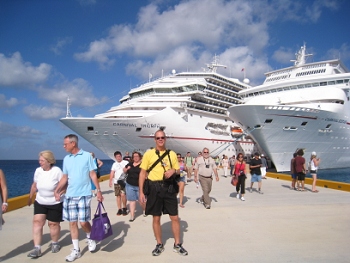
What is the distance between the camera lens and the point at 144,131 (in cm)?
2448

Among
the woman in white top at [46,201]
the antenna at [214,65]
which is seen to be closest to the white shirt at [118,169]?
the woman in white top at [46,201]

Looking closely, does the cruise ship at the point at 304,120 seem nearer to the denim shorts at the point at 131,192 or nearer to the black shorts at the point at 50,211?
the denim shorts at the point at 131,192

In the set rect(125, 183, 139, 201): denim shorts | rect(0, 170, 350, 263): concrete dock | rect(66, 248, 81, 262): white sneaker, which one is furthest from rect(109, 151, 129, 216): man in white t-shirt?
rect(66, 248, 81, 262): white sneaker

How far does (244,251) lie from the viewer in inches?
141

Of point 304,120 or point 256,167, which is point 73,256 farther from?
point 304,120

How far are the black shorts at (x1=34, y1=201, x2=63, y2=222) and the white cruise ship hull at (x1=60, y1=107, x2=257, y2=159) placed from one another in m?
20.5

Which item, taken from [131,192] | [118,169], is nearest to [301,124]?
[118,169]

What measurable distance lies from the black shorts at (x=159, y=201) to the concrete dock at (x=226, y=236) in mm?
534

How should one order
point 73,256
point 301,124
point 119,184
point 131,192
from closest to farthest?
point 73,256 → point 131,192 → point 119,184 → point 301,124

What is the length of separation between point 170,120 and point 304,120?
11.0 metres

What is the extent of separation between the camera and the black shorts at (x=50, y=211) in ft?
11.6

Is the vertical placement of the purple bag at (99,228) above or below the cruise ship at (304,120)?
below

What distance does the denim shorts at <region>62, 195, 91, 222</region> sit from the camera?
11.3 ft

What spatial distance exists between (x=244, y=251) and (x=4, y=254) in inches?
121
